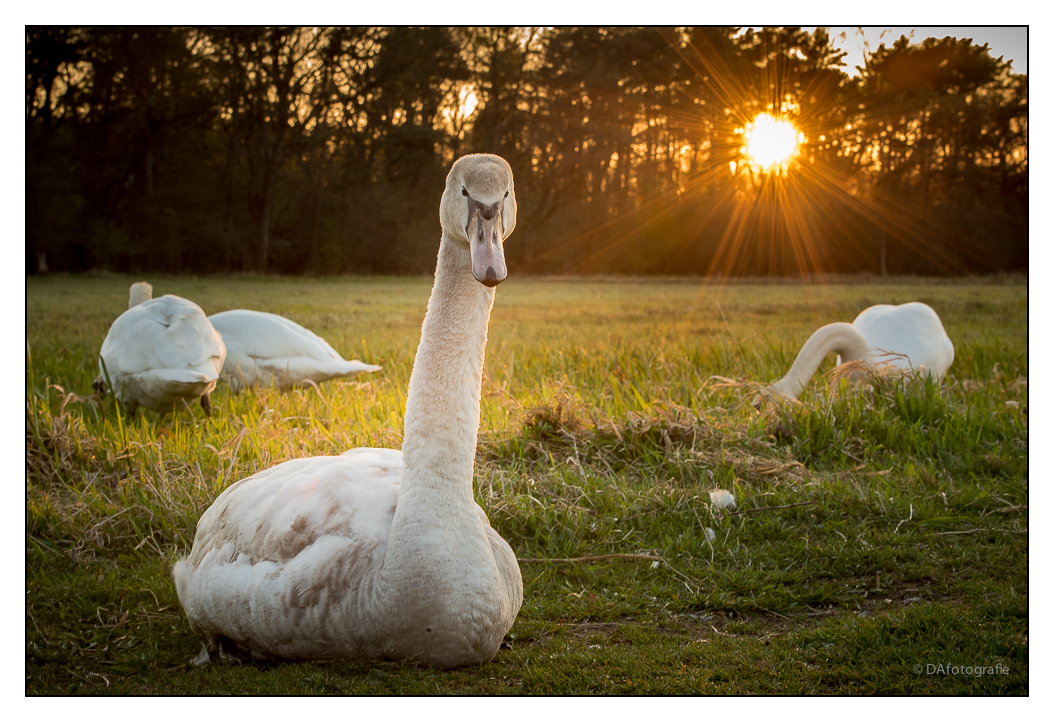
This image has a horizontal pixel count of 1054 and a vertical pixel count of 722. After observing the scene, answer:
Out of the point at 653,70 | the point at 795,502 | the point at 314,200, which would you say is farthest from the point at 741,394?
the point at 314,200

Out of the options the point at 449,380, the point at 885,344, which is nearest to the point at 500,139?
the point at 449,380

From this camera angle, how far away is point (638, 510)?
4004 mm

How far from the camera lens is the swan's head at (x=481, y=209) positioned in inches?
84.9

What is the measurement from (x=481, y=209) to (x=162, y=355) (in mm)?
3630

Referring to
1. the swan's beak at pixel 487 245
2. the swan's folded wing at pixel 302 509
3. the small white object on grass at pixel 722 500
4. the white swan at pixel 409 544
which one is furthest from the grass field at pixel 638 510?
the swan's beak at pixel 487 245

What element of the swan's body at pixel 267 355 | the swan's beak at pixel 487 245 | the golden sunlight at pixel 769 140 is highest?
the golden sunlight at pixel 769 140

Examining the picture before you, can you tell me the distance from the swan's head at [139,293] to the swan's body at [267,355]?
0.55 meters

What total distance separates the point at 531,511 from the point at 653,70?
259cm

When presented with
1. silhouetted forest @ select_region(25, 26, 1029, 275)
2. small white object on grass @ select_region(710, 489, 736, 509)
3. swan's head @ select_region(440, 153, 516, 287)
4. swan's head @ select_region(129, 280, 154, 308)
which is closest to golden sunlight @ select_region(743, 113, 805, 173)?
silhouetted forest @ select_region(25, 26, 1029, 275)

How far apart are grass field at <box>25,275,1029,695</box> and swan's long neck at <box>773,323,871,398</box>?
6.2 inches

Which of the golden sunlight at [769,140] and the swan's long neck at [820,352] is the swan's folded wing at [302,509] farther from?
the swan's long neck at [820,352]

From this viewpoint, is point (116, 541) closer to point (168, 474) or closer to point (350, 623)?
point (168, 474)

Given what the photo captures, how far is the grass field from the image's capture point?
2762 mm

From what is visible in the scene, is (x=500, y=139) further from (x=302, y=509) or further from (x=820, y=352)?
(x=302, y=509)
